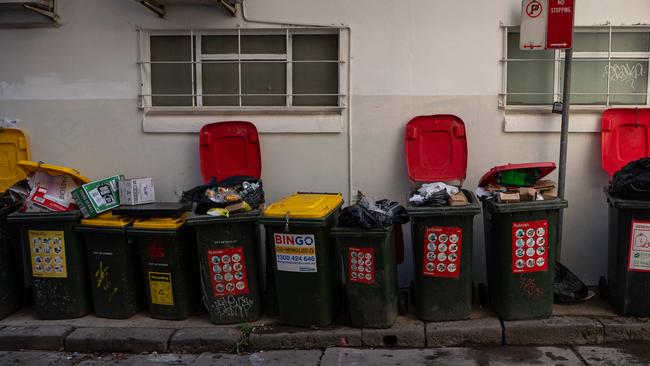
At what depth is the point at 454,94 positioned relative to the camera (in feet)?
18.3

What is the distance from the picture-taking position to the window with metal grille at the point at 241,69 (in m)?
5.79

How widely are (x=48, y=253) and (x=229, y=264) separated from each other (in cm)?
169

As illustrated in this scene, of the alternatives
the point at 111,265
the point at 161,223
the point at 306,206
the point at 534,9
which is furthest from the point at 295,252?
the point at 534,9

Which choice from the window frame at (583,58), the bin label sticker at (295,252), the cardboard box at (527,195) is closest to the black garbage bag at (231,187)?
the bin label sticker at (295,252)

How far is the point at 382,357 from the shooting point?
14.9ft

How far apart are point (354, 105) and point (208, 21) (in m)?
1.68

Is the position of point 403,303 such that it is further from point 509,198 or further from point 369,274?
point 509,198

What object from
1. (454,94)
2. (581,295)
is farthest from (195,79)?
(581,295)

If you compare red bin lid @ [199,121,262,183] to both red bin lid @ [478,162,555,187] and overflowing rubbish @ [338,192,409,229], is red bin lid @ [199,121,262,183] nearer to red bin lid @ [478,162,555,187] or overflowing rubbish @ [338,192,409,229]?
overflowing rubbish @ [338,192,409,229]

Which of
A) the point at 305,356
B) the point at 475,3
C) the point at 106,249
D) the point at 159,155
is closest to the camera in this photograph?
the point at 305,356

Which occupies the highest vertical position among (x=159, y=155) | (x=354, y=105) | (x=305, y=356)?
(x=354, y=105)

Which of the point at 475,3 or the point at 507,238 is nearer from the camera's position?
the point at 507,238

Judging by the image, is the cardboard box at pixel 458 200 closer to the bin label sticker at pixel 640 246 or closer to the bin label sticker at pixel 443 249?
the bin label sticker at pixel 443 249

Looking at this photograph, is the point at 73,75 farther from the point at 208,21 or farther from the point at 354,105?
the point at 354,105
